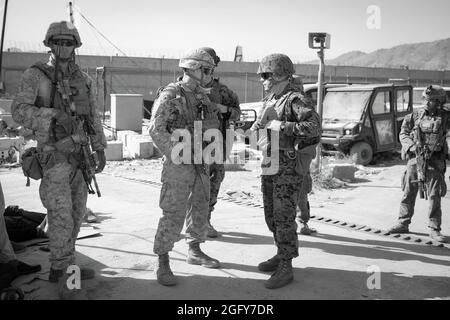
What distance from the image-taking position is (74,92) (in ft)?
11.0

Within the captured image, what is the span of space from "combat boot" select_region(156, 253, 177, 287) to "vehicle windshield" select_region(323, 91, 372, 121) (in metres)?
8.13

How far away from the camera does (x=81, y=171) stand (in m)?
3.35

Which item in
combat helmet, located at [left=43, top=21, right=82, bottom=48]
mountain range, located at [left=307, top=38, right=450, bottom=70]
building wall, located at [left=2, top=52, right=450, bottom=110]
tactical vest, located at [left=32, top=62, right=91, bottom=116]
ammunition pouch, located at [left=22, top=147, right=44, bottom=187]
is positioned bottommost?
ammunition pouch, located at [left=22, top=147, right=44, bottom=187]

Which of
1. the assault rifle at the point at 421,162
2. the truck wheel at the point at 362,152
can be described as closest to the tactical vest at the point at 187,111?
the assault rifle at the point at 421,162

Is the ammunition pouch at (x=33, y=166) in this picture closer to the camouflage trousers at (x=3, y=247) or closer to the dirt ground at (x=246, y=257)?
the camouflage trousers at (x=3, y=247)

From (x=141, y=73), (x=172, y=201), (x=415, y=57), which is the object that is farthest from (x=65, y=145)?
(x=415, y=57)

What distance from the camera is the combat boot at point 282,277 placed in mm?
3334

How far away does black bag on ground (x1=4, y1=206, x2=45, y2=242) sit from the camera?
4172 mm

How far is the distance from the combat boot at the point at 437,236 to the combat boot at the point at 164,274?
2920 mm

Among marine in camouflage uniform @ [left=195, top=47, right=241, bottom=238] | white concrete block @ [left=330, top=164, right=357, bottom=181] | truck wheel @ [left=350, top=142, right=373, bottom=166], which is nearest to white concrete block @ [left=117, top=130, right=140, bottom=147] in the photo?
white concrete block @ [left=330, top=164, right=357, bottom=181]

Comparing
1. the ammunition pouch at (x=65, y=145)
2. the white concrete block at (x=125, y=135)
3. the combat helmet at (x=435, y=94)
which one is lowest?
the ammunition pouch at (x=65, y=145)

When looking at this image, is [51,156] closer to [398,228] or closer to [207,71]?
[207,71]

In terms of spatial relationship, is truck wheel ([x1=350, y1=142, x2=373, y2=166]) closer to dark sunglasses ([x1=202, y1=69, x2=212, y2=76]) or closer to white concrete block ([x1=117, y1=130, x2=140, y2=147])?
white concrete block ([x1=117, y1=130, x2=140, y2=147])
